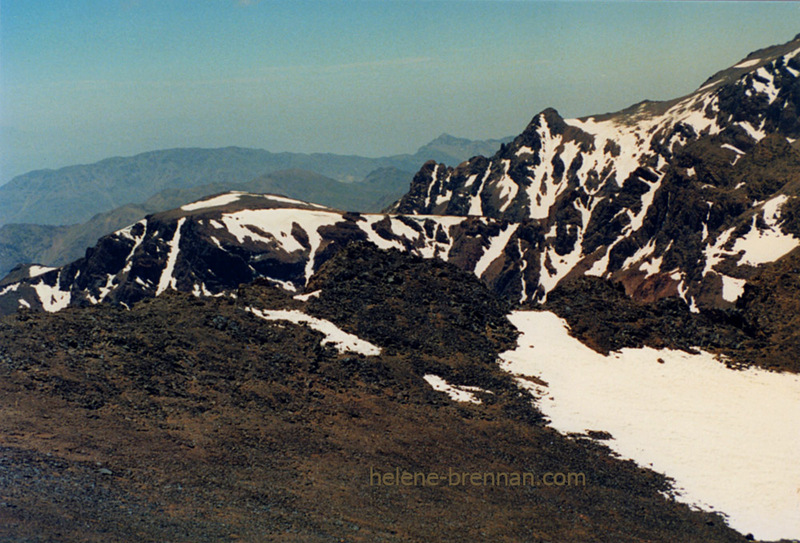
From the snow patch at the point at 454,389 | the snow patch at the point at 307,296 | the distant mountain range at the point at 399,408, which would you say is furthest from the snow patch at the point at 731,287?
the snow patch at the point at 454,389

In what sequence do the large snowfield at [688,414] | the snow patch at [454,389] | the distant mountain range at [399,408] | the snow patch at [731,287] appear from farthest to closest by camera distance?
the snow patch at [731,287], the snow patch at [454,389], the large snowfield at [688,414], the distant mountain range at [399,408]

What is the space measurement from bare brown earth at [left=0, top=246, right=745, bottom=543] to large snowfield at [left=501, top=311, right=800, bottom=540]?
2.11 m

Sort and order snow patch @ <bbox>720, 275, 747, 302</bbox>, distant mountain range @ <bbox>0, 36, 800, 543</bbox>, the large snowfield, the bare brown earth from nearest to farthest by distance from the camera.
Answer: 1. the bare brown earth
2. distant mountain range @ <bbox>0, 36, 800, 543</bbox>
3. the large snowfield
4. snow patch @ <bbox>720, 275, 747, 302</bbox>

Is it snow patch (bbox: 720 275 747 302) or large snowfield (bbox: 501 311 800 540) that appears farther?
snow patch (bbox: 720 275 747 302)

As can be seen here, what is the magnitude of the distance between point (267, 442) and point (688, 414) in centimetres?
2837

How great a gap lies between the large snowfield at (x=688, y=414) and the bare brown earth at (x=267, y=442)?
2.11m

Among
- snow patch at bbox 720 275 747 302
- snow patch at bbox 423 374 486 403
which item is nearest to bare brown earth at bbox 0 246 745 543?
snow patch at bbox 423 374 486 403

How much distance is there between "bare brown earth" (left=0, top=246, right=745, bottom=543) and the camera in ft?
76.5

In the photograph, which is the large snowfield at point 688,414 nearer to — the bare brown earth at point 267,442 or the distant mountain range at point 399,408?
the distant mountain range at point 399,408

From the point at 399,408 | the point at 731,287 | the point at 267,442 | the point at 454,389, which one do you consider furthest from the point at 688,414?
the point at 731,287

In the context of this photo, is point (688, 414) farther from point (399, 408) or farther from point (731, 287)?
point (731, 287)

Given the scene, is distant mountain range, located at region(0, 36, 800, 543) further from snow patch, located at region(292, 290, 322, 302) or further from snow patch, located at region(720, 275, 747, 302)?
snow patch, located at region(720, 275, 747, 302)

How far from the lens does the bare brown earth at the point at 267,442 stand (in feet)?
76.5

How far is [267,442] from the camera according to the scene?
101ft
